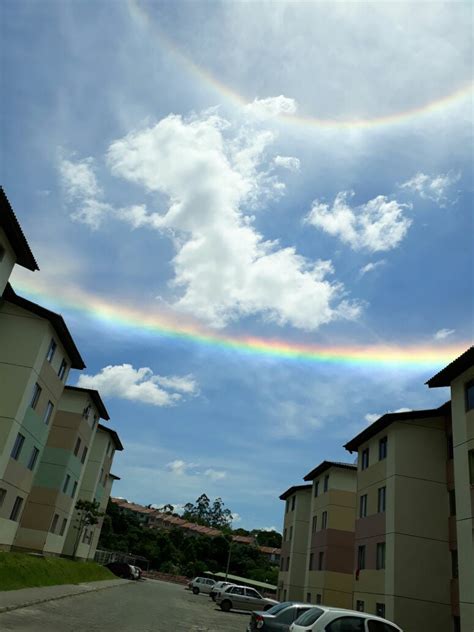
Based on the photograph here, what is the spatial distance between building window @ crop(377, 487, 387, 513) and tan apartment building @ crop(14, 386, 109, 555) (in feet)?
70.0

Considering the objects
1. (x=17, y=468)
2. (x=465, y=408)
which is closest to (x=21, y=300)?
(x=17, y=468)

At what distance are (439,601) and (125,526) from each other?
78.1 m

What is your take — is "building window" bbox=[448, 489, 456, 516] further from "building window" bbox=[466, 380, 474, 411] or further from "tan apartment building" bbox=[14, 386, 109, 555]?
"tan apartment building" bbox=[14, 386, 109, 555]

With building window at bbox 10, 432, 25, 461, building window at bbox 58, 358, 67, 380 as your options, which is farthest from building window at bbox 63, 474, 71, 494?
building window at bbox 10, 432, 25, 461

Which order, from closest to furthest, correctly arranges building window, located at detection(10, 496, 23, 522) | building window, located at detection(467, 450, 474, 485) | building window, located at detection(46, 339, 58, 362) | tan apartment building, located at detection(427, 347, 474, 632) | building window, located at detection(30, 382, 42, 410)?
1. tan apartment building, located at detection(427, 347, 474, 632)
2. building window, located at detection(467, 450, 474, 485)
3. building window, located at detection(10, 496, 23, 522)
4. building window, located at detection(30, 382, 42, 410)
5. building window, located at detection(46, 339, 58, 362)

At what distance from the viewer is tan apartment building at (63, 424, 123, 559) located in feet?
143

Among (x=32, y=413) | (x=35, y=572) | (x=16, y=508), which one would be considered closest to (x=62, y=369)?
(x=32, y=413)

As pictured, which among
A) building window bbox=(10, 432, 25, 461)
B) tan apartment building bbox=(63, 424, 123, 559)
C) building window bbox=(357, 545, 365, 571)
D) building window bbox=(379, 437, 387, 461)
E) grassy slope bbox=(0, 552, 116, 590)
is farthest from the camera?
tan apartment building bbox=(63, 424, 123, 559)

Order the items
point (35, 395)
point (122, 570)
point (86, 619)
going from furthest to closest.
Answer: point (122, 570) → point (35, 395) → point (86, 619)

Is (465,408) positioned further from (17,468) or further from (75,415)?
(75,415)

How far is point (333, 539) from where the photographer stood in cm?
3691

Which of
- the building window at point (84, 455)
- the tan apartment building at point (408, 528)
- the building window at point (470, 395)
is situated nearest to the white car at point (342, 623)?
the building window at point (470, 395)

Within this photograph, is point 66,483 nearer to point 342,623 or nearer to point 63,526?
point 63,526

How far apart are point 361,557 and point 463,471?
11288mm
